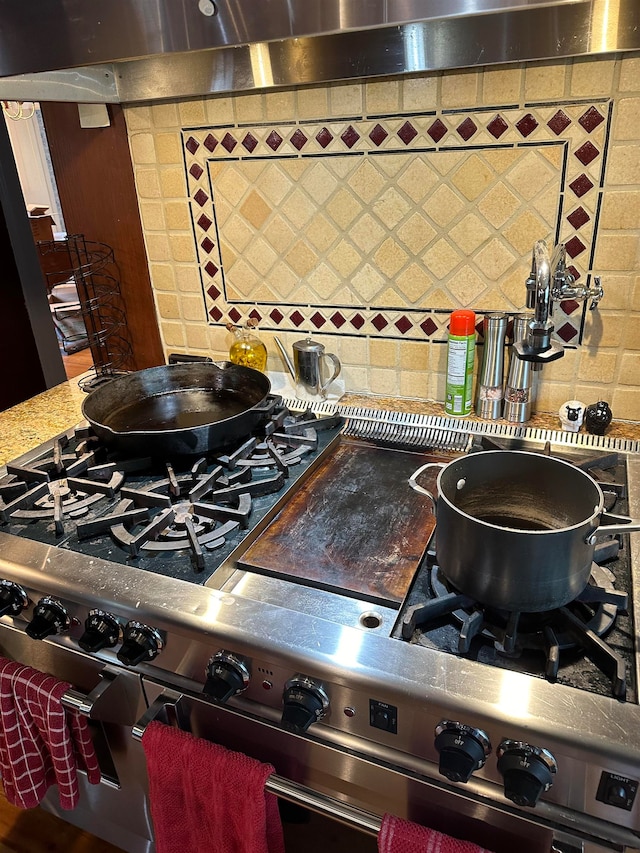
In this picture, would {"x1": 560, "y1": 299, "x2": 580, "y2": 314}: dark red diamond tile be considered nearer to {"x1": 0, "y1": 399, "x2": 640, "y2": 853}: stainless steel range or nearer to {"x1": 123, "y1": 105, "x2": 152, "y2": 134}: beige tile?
{"x1": 0, "y1": 399, "x2": 640, "y2": 853}: stainless steel range

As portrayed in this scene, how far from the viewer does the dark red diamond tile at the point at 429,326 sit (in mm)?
1354

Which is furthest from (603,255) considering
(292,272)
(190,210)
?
(190,210)

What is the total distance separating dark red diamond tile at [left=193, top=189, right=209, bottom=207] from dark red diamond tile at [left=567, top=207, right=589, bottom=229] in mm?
846

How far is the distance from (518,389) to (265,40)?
816 mm

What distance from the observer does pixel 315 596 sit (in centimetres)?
87

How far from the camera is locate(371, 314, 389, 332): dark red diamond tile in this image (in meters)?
1.40

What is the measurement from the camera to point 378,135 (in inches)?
49.1

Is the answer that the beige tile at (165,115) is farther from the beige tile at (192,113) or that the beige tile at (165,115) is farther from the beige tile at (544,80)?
the beige tile at (544,80)

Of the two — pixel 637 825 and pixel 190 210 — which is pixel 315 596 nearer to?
pixel 637 825

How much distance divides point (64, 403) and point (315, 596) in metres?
1.04

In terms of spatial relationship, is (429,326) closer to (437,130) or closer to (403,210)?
(403,210)

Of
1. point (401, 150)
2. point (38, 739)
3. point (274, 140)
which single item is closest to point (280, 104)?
point (274, 140)

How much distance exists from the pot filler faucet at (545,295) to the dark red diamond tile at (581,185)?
100 millimetres

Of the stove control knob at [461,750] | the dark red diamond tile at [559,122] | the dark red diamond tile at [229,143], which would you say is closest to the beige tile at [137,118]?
the dark red diamond tile at [229,143]
